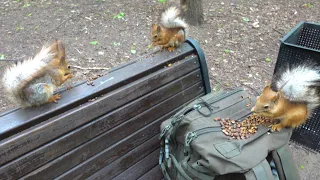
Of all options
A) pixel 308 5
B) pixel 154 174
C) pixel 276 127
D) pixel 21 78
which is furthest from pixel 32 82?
pixel 308 5

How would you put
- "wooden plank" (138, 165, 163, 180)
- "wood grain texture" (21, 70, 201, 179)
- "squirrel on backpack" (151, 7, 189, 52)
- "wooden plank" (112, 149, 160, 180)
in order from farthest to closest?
"squirrel on backpack" (151, 7, 189, 52) < "wooden plank" (138, 165, 163, 180) < "wooden plank" (112, 149, 160, 180) < "wood grain texture" (21, 70, 201, 179)

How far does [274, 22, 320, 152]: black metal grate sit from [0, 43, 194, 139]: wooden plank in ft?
3.15

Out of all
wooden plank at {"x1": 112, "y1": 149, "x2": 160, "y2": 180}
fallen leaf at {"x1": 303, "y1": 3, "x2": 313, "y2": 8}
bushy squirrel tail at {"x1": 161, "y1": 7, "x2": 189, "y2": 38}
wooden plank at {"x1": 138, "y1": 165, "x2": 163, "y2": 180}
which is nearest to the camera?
wooden plank at {"x1": 112, "y1": 149, "x2": 160, "y2": 180}

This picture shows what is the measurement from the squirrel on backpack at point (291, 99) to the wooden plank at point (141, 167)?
74 cm

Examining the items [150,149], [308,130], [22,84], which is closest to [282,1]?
[308,130]

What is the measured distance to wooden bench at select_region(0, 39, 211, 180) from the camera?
155cm

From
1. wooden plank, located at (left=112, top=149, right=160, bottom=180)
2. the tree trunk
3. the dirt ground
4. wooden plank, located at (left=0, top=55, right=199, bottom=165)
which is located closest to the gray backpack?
wooden plank, located at (left=112, top=149, right=160, bottom=180)

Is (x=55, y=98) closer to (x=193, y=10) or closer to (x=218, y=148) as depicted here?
(x=218, y=148)

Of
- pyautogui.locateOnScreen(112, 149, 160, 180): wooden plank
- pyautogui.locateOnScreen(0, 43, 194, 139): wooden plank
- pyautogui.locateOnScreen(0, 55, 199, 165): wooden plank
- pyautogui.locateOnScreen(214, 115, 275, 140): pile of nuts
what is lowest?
pyautogui.locateOnScreen(112, 149, 160, 180): wooden plank

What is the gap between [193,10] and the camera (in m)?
4.64

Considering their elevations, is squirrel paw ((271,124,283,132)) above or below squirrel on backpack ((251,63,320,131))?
below

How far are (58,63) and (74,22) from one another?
120 inches

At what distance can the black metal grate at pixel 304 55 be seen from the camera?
2.61m

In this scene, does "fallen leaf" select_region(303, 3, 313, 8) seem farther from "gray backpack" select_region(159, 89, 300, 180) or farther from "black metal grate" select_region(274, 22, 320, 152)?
"gray backpack" select_region(159, 89, 300, 180)
